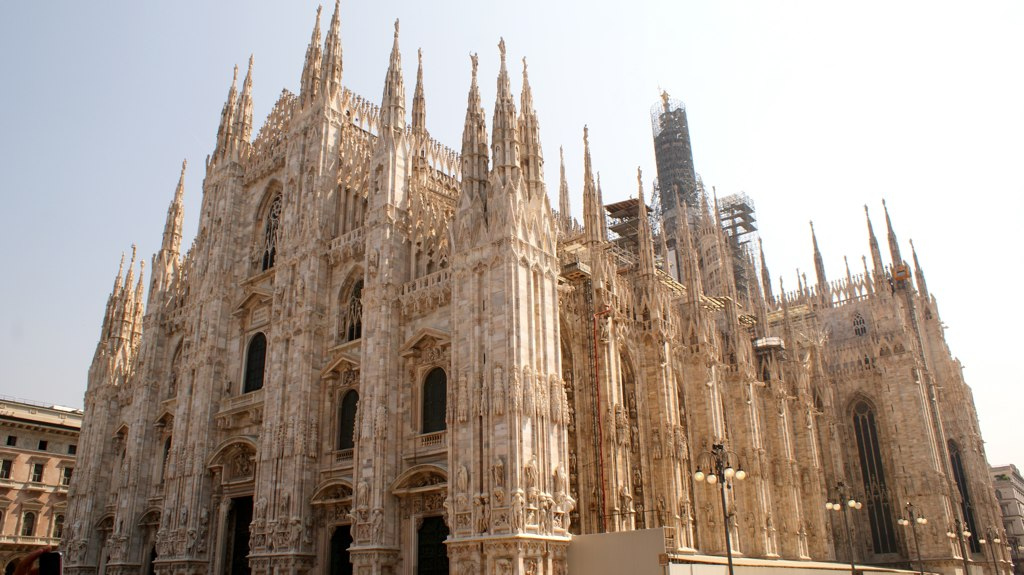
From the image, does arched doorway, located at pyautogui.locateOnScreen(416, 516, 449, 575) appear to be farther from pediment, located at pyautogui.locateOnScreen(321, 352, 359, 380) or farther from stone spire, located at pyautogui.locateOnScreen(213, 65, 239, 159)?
stone spire, located at pyautogui.locateOnScreen(213, 65, 239, 159)

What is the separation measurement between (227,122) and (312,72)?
7.70m

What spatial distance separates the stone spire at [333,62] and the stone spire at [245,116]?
766 cm

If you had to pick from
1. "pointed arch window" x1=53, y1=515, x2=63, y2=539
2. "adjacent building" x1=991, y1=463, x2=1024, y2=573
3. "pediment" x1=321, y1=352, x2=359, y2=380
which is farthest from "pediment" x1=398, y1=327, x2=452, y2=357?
"adjacent building" x1=991, y1=463, x2=1024, y2=573

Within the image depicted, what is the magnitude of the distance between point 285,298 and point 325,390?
4.71 metres

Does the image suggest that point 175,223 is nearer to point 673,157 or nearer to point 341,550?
point 341,550

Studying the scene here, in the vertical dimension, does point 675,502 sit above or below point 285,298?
below

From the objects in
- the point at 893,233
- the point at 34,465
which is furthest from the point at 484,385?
the point at 34,465

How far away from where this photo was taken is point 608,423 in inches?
1078

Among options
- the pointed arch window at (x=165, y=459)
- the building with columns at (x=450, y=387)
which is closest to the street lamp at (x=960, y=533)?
the building with columns at (x=450, y=387)

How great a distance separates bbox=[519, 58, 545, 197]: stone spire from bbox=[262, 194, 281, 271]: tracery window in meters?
14.7

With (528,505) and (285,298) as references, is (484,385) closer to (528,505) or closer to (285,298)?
(528,505)

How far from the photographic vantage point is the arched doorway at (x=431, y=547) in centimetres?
2523

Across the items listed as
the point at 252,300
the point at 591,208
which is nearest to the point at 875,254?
the point at 591,208

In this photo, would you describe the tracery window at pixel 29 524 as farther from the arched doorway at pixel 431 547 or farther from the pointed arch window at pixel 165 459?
the arched doorway at pixel 431 547
